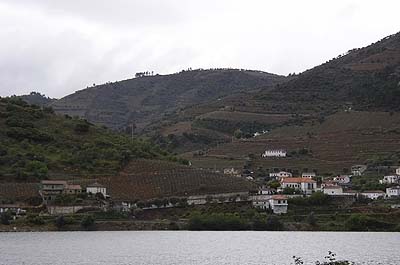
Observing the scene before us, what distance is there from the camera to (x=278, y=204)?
99625mm

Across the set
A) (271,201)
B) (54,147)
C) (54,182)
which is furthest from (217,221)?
(54,147)

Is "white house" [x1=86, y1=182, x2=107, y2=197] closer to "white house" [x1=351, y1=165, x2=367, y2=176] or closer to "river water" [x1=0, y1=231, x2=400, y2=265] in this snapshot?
"river water" [x1=0, y1=231, x2=400, y2=265]

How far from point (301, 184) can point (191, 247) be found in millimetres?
50402

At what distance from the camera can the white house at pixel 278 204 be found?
9888 centimetres

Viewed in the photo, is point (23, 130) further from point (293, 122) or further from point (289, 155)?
point (293, 122)

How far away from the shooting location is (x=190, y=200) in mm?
101125

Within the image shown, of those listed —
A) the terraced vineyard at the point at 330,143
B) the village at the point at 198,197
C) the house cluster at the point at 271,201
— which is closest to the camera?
the village at the point at 198,197

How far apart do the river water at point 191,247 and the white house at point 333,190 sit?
20.1 m

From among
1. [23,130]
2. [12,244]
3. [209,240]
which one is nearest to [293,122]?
[23,130]

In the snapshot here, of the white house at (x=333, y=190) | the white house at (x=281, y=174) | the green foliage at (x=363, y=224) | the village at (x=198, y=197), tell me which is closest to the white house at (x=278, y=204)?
the village at (x=198, y=197)

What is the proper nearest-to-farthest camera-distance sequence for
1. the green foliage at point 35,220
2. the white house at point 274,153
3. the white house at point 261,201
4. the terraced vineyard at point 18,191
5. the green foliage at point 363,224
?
the green foliage at point 35,220 < the green foliage at point 363,224 < the terraced vineyard at point 18,191 < the white house at point 261,201 < the white house at point 274,153

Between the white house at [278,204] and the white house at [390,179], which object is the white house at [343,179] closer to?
the white house at [390,179]

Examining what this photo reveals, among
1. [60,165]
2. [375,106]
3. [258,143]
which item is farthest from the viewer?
[375,106]

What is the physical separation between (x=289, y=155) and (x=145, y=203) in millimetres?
51256
